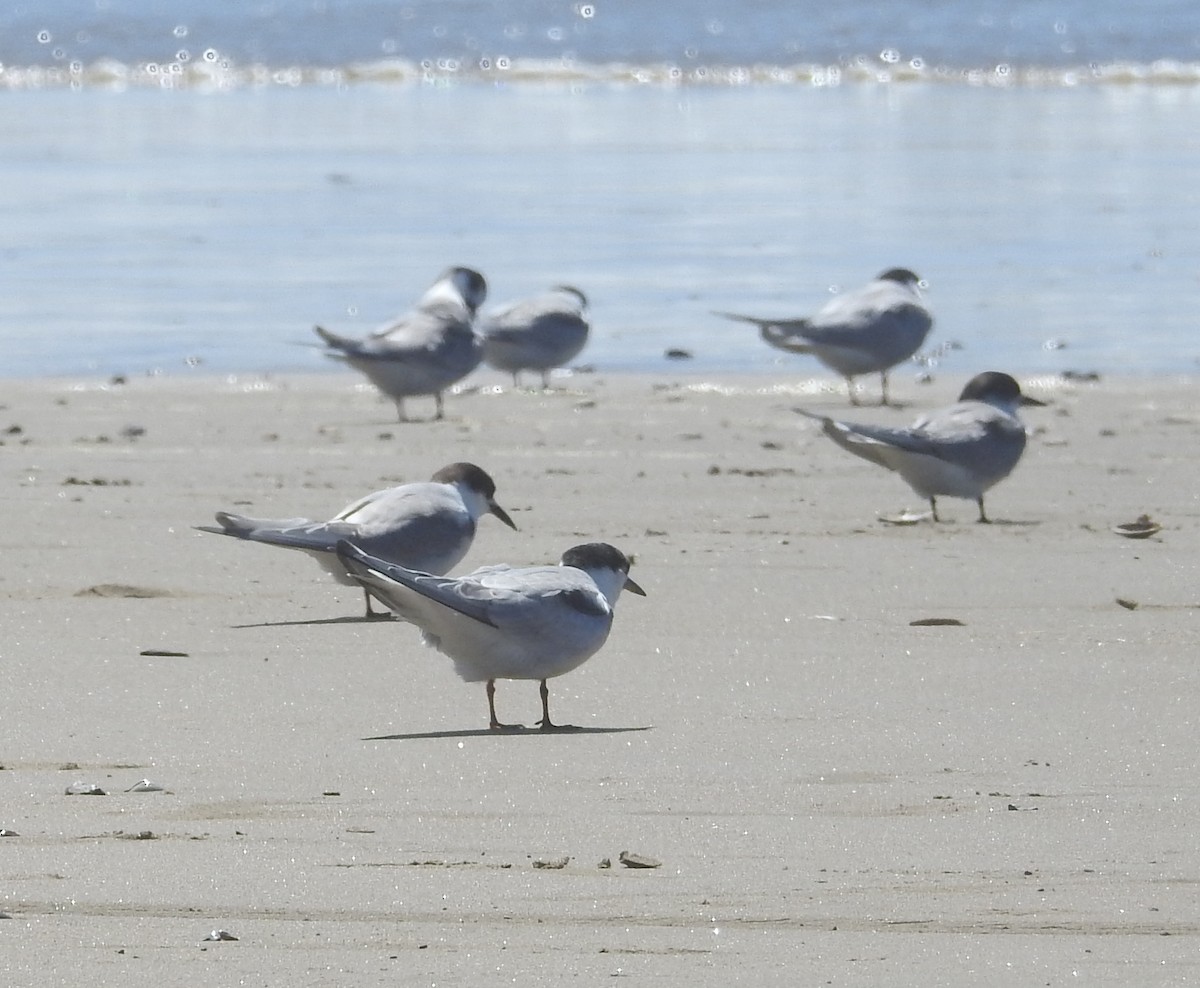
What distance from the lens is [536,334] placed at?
1134 centimetres

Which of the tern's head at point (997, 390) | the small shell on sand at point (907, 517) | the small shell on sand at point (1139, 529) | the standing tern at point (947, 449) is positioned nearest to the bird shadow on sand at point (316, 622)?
the standing tern at point (947, 449)

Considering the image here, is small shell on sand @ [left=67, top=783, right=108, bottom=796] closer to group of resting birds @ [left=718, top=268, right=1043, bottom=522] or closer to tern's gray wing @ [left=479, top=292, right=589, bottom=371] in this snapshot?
group of resting birds @ [left=718, top=268, right=1043, bottom=522]

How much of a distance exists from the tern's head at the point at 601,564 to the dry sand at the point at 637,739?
9.6 inches

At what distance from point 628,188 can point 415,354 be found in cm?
827

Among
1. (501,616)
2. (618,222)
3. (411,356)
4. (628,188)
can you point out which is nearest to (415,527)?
(501,616)

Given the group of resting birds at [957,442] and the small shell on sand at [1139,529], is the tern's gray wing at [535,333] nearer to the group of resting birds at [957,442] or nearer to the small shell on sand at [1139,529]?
the group of resting birds at [957,442]

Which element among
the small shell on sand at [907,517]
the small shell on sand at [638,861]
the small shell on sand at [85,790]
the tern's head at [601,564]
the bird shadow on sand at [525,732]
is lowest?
the small shell on sand at [907,517]

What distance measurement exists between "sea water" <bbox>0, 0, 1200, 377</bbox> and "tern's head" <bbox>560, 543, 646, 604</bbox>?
20.1 ft

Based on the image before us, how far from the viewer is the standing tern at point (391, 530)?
6301 millimetres

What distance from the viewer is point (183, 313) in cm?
1333

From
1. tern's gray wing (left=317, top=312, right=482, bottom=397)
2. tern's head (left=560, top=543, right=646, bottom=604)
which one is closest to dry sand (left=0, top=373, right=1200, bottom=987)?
tern's head (left=560, top=543, right=646, bottom=604)

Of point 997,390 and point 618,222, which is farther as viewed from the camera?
point 618,222

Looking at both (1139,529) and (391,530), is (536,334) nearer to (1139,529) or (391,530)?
(1139,529)

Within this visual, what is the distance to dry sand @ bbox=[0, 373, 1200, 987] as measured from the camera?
11.9ft
